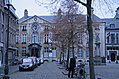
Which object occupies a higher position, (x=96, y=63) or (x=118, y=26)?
(x=118, y=26)

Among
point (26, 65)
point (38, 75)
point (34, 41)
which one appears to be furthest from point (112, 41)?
point (38, 75)

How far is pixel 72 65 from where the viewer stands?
73.6ft

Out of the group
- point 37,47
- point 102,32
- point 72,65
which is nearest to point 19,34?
point 37,47

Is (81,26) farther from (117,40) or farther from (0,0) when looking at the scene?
(117,40)

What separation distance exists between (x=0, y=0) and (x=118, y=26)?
58.2 metres

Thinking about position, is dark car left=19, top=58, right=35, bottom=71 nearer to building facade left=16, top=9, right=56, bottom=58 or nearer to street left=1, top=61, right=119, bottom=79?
street left=1, top=61, right=119, bottom=79

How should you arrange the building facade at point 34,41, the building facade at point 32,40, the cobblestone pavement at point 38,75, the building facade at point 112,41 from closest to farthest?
the cobblestone pavement at point 38,75 < the building facade at point 112,41 < the building facade at point 34,41 < the building facade at point 32,40

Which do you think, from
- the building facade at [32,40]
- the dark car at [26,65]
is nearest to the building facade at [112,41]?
the building facade at [32,40]

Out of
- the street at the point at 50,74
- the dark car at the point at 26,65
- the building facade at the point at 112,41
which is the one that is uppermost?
the building facade at the point at 112,41

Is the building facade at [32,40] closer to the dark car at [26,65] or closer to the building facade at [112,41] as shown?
the building facade at [112,41]

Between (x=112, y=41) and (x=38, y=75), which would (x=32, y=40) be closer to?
(x=112, y=41)

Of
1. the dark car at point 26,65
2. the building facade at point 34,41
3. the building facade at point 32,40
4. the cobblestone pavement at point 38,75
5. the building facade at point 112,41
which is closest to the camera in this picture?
the cobblestone pavement at point 38,75

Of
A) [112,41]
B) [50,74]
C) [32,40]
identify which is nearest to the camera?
[50,74]

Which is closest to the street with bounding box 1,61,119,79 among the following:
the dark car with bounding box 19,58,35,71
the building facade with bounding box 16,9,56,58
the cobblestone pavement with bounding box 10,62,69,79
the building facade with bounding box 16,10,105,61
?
the cobblestone pavement with bounding box 10,62,69,79
